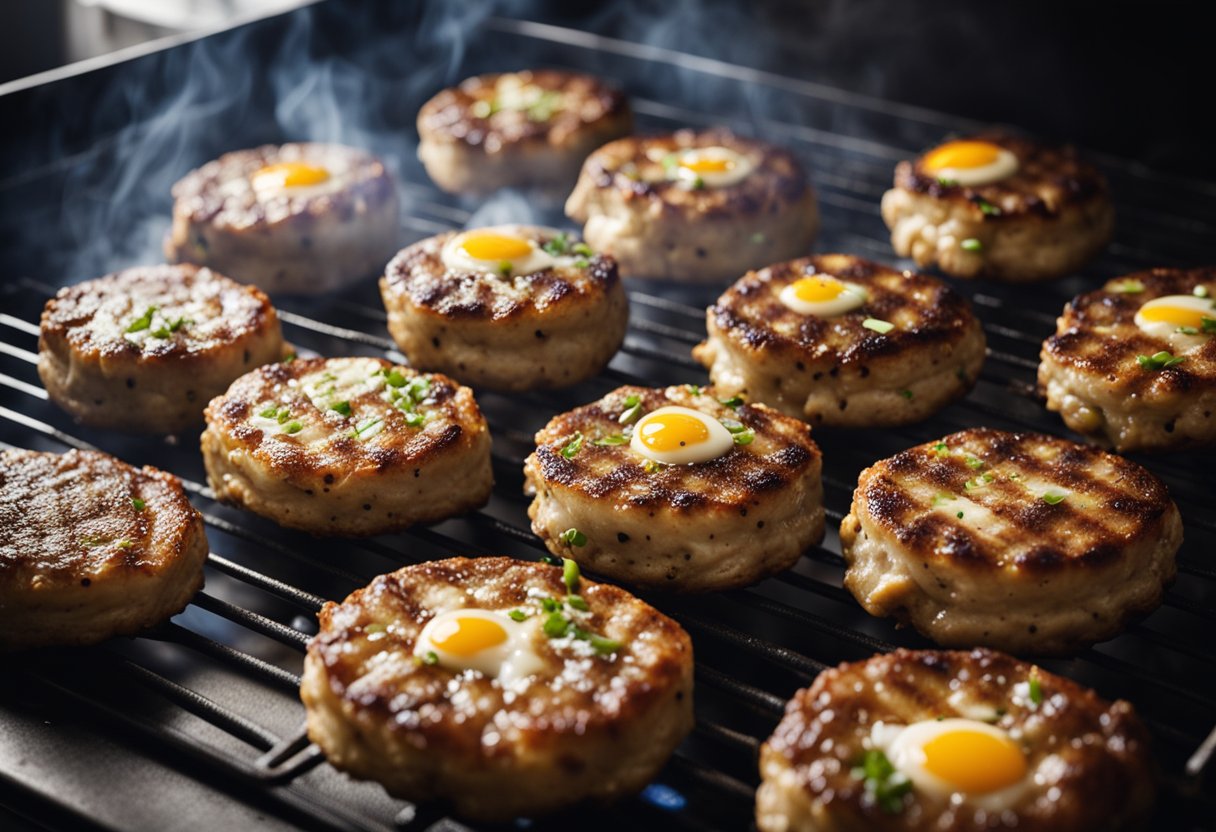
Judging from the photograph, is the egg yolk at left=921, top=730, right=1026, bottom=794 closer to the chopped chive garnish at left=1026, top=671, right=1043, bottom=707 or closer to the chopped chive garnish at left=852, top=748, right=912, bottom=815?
the chopped chive garnish at left=852, top=748, right=912, bottom=815

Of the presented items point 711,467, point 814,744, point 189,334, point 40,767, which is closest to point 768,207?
point 711,467

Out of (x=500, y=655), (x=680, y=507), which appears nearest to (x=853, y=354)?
(x=680, y=507)

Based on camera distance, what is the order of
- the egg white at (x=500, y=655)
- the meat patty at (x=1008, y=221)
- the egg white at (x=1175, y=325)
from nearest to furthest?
1. the egg white at (x=500, y=655)
2. the egg white at (x=1175, y=325)
3. the meat patty at (x=1008, y=221)

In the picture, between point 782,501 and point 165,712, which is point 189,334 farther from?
point 782,501

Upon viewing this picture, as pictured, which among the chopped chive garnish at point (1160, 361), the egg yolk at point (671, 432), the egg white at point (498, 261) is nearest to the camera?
the egg yolk at point (671, 432)

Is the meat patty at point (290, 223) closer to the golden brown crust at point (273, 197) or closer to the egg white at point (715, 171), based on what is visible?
the golden brown crust at point (273, 197)

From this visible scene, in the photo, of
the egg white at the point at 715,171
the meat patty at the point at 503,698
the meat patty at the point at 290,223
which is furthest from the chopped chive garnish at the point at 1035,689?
the meat patty at the point at 290,223
